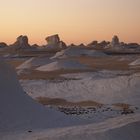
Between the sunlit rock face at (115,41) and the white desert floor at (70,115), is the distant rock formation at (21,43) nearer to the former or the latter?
the sunlit rock face at (115,41)

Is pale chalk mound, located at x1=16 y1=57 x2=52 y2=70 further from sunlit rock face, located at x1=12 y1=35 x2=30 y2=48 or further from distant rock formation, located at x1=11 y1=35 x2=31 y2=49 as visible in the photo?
sunlit rock face, located at x1=12 y1=35 x2=30 y2=48

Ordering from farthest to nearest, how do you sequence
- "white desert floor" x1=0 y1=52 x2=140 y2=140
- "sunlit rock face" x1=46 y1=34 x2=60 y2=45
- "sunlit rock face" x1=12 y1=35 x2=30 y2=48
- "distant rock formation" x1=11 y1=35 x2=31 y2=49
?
"sunlit rock face" x1=46 y1=34 x2=60 y2=45, "sunlit rock face" x1=12 y1=35 x2=30 y2=48, "distant rock formation" x1=11 y1=35 x2=31 y2=49, "white desert floor" x1=0 y1=52 x2=140 y2=140

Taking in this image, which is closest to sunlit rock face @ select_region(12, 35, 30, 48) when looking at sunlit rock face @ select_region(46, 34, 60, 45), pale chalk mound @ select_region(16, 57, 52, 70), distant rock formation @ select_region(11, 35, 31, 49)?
distant rock formation @ select_region(11, 35, 31, 49)

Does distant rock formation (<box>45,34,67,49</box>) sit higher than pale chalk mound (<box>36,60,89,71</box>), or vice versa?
distant rock formation (<box>45,34,67,49</box>)

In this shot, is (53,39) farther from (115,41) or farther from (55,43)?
(115,41)

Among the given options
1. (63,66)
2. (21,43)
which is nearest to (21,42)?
(21,43)

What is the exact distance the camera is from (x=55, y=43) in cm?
11094

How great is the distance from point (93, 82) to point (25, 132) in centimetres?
1578

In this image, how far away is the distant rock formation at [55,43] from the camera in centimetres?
10962

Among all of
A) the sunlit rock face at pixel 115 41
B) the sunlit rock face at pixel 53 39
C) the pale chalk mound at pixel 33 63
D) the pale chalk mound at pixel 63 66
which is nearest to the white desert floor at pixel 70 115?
the pale chalk mound at pixel 63 66

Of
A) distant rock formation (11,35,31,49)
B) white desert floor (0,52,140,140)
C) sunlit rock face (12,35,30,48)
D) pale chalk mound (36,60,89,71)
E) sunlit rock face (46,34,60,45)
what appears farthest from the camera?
sunlit rock face (46,34,60,45)

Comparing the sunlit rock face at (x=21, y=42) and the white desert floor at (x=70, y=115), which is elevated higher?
the sunlit rock face at (x=21, y=42)

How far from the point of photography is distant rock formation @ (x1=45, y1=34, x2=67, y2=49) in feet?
360

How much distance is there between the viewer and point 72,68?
→ 42031 millimetres
